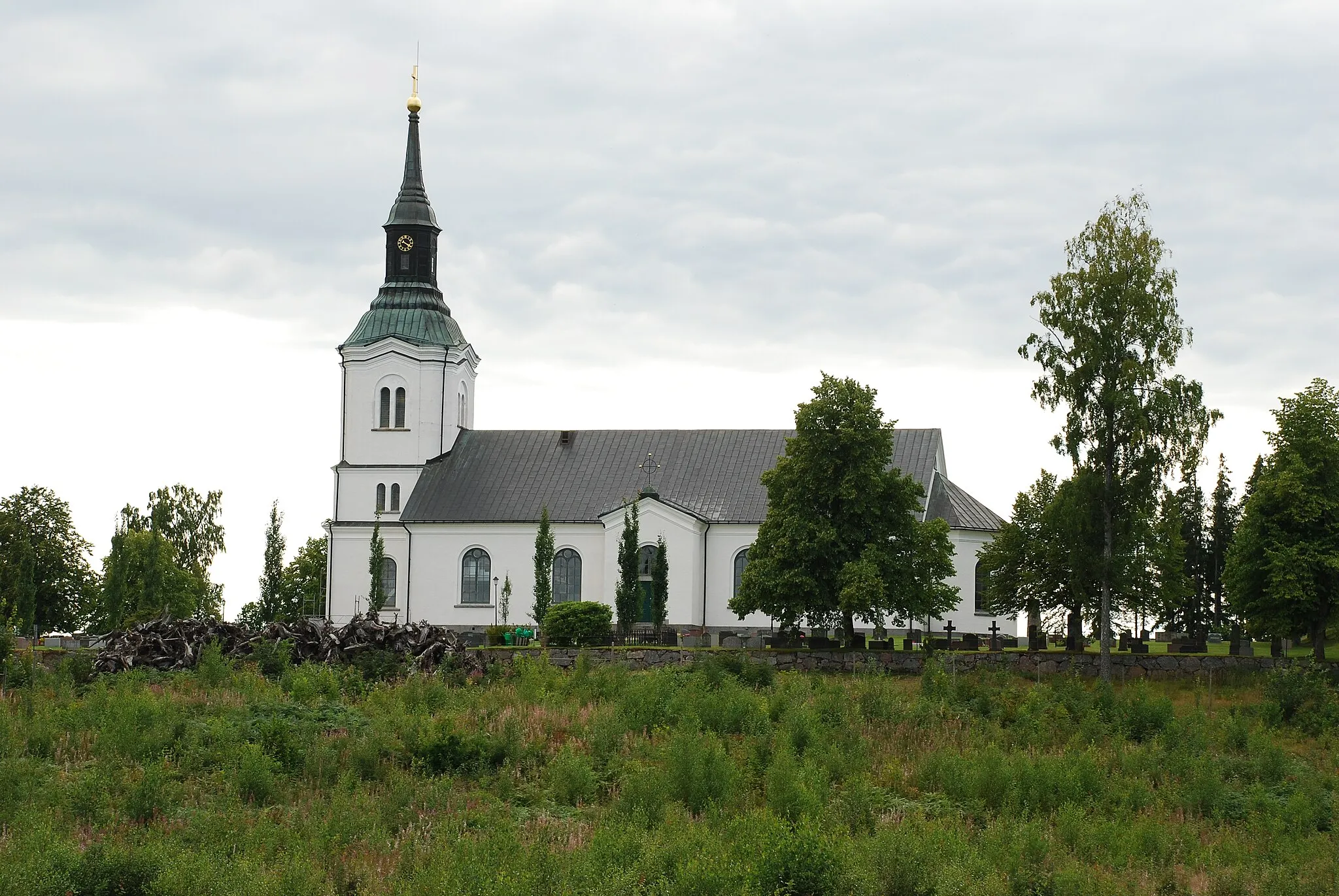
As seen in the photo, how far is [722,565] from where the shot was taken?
180 feet

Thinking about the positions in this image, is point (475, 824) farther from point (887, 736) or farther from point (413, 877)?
point (887, 736)

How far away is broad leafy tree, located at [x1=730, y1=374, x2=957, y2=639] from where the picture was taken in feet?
138

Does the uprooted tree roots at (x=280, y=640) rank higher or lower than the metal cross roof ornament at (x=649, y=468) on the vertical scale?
lower

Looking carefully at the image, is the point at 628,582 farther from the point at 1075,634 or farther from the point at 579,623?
the point at 1075,634

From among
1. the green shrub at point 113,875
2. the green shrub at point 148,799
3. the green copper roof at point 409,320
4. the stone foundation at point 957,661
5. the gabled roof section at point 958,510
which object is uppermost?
the green copper roof at point 409,320

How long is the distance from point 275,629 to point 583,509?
24.8 metres

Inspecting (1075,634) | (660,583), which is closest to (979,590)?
(1075,634)

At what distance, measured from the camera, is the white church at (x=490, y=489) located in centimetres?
5447

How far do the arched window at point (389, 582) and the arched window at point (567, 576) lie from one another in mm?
6312

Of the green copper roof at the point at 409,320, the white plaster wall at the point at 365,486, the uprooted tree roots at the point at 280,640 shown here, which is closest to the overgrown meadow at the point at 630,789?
the uprooted tree roots at the point at 280,640

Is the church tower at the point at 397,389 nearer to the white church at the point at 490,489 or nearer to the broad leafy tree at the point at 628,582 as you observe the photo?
the white church at the point at 490,489

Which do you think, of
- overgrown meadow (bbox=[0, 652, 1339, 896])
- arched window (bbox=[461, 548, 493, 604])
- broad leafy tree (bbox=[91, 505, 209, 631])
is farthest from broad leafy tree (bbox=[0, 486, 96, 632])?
overgrown meadow (bbox=[0, 652, 1339, 896])

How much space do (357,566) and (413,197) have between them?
1505cm

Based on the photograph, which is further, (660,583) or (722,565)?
(722,565)
